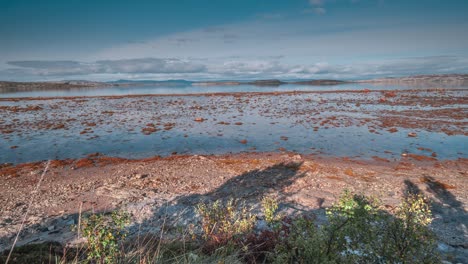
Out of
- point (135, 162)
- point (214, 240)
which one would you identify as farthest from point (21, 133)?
point (214, 240)

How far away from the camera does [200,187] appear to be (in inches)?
366

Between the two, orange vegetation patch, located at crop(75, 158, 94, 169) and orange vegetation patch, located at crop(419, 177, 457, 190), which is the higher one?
orange vegetation patch, located at crop(75, 158, 94, 169)

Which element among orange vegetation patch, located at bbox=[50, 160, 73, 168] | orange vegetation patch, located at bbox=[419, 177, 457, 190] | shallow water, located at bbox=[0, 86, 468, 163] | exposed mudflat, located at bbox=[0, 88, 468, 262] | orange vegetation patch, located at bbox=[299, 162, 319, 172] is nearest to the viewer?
exposed mudflat, located at bbox=[0, 88, 468, 262]

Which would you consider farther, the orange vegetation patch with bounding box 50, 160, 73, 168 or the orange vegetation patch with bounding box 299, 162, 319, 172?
the orange vegetation patch with bounding box 50, 160, 73, 168

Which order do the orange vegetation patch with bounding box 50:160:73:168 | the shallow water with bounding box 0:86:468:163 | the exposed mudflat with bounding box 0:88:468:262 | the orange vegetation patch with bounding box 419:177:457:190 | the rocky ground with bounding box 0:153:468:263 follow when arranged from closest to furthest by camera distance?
1. the rocky ground with bounding box 0:153:468:263
2. the exposed mudflat with bounding box 0:88:468:262
3. the orange vegetation patch with bounding box 419:177:457:190
4. the orange vegetation patch with bounding box 50:160:73:168
5. the shallow water with bounding box 0:86:468:163

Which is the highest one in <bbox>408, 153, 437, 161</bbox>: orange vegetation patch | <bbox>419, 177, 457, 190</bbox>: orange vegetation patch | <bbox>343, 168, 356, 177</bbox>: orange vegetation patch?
<bbox>343, 168, 356, 177</bbox>: orange vegetation patch

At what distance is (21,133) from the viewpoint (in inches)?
757

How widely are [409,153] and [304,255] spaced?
12538 mm

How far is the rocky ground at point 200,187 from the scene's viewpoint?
6.76 m

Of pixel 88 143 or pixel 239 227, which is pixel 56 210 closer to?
pixel 239 227

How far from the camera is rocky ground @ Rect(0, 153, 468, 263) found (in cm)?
676

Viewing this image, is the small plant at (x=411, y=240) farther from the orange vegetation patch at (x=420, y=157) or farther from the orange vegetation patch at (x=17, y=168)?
the orange vegetation patch at (x=17, y=168)

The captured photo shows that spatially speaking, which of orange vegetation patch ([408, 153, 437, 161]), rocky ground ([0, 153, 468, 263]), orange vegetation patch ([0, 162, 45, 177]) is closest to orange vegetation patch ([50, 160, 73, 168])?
rocky ground ([0, 153, 468, 263])

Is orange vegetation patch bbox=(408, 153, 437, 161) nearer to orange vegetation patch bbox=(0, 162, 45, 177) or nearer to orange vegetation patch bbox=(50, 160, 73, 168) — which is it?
orange vegetation patch bbox=(50, 160, 73, 168)
